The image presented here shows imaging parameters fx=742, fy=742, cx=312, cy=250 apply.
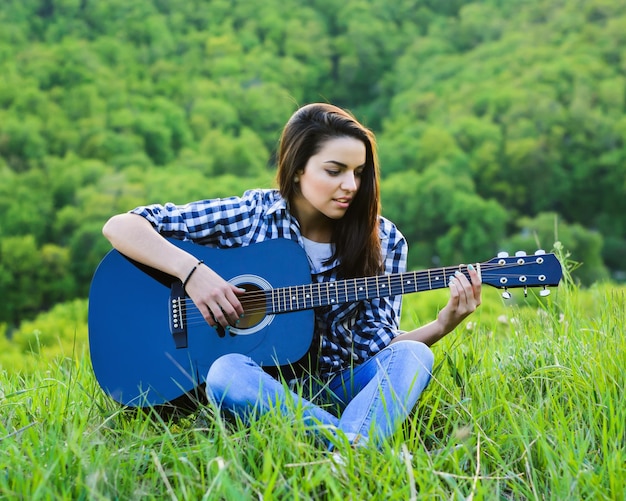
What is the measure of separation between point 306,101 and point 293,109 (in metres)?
4.36

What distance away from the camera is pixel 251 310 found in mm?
2434

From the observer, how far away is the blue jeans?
6.63 ft

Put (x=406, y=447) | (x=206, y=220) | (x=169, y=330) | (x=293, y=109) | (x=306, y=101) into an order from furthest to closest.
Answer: (x=306, y=101)
(x=293, y=109)
(x=206, y=220)
(x=169, y=330)
(x=406, y=447)

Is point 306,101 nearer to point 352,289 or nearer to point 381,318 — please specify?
point 381,318

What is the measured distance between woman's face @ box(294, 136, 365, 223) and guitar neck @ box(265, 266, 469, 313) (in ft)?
1.08

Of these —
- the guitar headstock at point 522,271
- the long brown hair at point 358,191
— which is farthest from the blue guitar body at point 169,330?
the guitar headstock at point 522,271

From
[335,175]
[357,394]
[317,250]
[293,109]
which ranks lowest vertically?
[357,394]

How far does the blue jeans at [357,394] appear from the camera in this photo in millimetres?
2021

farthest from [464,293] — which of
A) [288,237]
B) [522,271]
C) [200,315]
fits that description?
[200,315]

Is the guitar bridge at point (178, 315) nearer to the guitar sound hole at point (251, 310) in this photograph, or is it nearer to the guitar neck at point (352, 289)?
the guitar sound hole at point (251, 310)

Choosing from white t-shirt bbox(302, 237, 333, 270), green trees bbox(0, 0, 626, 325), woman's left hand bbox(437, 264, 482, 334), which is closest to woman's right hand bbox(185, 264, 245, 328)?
white t-shirt bbox(302, 237, 333, 270)

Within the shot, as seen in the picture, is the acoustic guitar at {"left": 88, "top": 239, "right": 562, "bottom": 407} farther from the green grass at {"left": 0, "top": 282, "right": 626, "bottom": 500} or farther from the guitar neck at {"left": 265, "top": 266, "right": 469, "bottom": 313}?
the green grass at {"left": 0, "top": 282, "right": 626, "bottom": 500}

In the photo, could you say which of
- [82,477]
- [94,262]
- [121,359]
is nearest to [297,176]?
[121,359]

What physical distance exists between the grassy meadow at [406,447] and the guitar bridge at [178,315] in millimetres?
250
